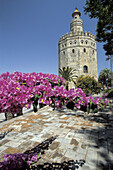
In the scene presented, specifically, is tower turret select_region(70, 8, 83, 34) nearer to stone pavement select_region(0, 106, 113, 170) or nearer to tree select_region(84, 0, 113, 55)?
tree select_region(84, 0, 113, 55)

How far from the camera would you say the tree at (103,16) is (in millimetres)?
6738

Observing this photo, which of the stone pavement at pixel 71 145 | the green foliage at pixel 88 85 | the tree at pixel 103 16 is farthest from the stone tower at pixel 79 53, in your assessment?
the stone pavement at pixel 71 145

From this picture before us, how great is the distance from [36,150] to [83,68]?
25171mm

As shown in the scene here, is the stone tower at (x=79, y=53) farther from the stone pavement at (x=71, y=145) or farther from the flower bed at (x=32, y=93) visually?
the flower bed at (x=32, y=93)

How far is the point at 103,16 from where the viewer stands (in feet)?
23.4

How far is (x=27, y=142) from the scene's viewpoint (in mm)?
3492

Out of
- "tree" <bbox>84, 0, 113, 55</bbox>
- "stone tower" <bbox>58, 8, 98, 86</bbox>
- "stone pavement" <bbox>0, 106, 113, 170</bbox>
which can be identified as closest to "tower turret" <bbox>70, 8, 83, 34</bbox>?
"stone tower" <bbox>58, 8, 98, 86</bbox>

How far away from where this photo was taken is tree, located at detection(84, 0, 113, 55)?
6.74 meters

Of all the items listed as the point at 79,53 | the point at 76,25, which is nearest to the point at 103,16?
the point at 79,53

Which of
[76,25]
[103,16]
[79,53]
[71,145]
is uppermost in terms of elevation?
[76,25]

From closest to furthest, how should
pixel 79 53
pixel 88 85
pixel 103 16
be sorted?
pixel 103 16
pixel 88 85
pixel 79 53

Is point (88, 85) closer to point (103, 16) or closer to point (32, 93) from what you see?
point (103, 16)

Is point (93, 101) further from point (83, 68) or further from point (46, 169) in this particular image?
point (83, 68)

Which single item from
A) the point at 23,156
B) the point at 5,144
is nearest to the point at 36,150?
the point at 23,156
